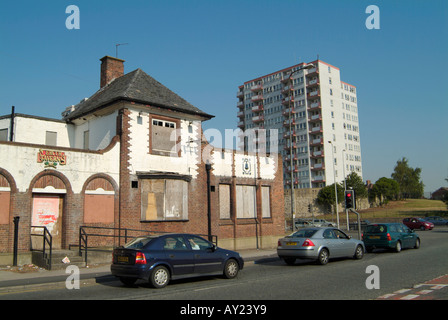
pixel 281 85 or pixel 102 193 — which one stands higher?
pixel 281 85

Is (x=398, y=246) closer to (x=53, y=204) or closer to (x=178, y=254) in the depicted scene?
(x=178, y=254)

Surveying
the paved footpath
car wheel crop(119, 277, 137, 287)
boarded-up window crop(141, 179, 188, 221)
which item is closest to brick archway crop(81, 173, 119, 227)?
boarded-up window crop(141, 179, 188, 221)

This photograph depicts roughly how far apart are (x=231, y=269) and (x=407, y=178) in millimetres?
112187

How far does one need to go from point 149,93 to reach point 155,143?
9.49ft

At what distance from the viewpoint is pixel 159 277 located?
10.6 meters

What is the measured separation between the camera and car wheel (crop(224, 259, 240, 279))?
12.2 meters

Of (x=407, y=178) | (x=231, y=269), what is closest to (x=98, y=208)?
(x=231, y=269)

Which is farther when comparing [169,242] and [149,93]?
[149,93]

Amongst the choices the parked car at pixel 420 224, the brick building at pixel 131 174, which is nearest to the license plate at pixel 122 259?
the brick building at pixel 131 174

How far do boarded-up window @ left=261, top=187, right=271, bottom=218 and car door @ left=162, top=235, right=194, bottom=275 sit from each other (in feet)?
45.7

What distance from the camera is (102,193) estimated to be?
1797cm

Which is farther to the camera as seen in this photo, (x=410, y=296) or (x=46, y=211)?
(x=46, y=211)

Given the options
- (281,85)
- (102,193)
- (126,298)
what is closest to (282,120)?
(281,85)
